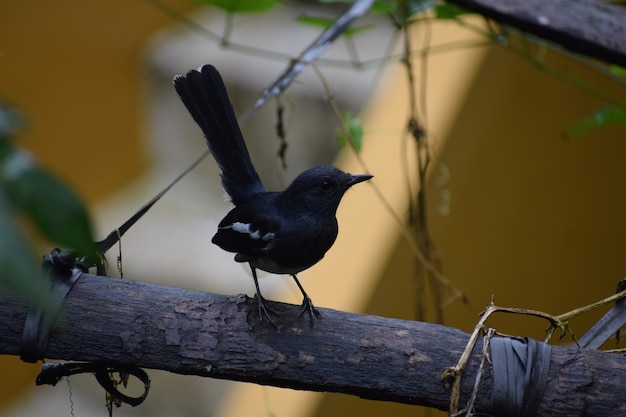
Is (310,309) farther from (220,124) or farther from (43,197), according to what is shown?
(43,197)

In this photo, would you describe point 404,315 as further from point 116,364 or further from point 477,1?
point 116,364

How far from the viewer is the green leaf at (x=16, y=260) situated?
1.48 ft

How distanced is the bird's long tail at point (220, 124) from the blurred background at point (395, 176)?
265 millimetres

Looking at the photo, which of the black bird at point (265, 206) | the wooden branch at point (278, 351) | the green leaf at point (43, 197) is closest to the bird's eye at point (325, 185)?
the black bird at point (265, 206)

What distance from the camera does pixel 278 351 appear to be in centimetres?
141

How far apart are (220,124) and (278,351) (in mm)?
568

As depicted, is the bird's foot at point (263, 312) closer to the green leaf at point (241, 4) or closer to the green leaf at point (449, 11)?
the green leaf at point (241, 4)

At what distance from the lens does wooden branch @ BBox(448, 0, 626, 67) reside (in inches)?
77.9

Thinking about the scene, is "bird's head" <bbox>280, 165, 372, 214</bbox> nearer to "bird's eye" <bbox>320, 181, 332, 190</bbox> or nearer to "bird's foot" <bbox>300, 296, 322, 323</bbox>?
"bird's eye" <bbox>320, 181, 332, 190</bbox>

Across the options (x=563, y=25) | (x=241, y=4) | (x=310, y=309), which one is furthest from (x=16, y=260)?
(x=563, y=25)

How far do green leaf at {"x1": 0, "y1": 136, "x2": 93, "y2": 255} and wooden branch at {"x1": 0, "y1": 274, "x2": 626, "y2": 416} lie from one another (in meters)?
0.89

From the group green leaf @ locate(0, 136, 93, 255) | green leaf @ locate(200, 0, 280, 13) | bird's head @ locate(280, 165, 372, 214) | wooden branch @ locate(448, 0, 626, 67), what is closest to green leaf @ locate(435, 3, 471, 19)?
wooden branch @ locate(448, 0, 626, 67)

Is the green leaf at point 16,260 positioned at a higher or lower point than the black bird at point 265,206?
higher

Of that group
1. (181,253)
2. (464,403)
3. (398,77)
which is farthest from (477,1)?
(181,253)
